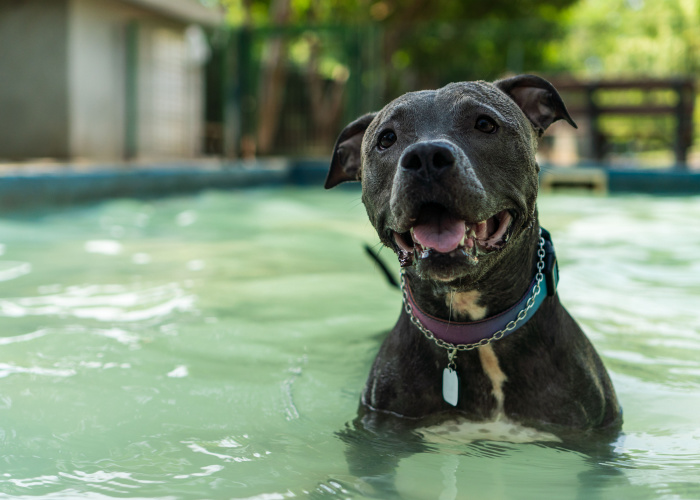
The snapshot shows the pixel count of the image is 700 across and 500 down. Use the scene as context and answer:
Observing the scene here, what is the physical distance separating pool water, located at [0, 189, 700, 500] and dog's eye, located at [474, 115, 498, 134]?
39.1 inches

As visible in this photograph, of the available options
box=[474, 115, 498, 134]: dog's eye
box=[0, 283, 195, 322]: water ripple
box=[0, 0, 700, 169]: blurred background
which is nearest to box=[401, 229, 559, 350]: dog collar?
box=[474, 115, 498, 134]: dog's eye

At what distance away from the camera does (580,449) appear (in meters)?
2.61

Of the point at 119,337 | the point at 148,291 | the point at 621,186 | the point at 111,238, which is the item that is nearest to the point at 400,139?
the point at 119,337

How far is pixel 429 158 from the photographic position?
232 centimetres

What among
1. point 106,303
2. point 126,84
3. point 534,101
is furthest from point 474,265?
point 126,84

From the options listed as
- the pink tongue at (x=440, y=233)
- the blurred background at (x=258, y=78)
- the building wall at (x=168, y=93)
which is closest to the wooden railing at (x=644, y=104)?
the blurred background at (x=258, y=78)

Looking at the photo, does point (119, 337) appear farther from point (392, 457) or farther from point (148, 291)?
point (392, 457)

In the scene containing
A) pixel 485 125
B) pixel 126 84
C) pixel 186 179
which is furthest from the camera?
pixel 126 84

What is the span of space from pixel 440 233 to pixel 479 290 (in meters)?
0.31

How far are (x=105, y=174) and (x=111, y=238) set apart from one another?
235 cm

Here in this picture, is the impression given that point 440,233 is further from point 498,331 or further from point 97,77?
point 97,77

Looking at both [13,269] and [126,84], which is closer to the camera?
[13,269]

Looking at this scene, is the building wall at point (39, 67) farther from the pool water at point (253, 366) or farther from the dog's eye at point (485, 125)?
the dog's eye at point (485, 125)

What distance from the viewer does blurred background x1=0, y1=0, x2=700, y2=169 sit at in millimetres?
13828
